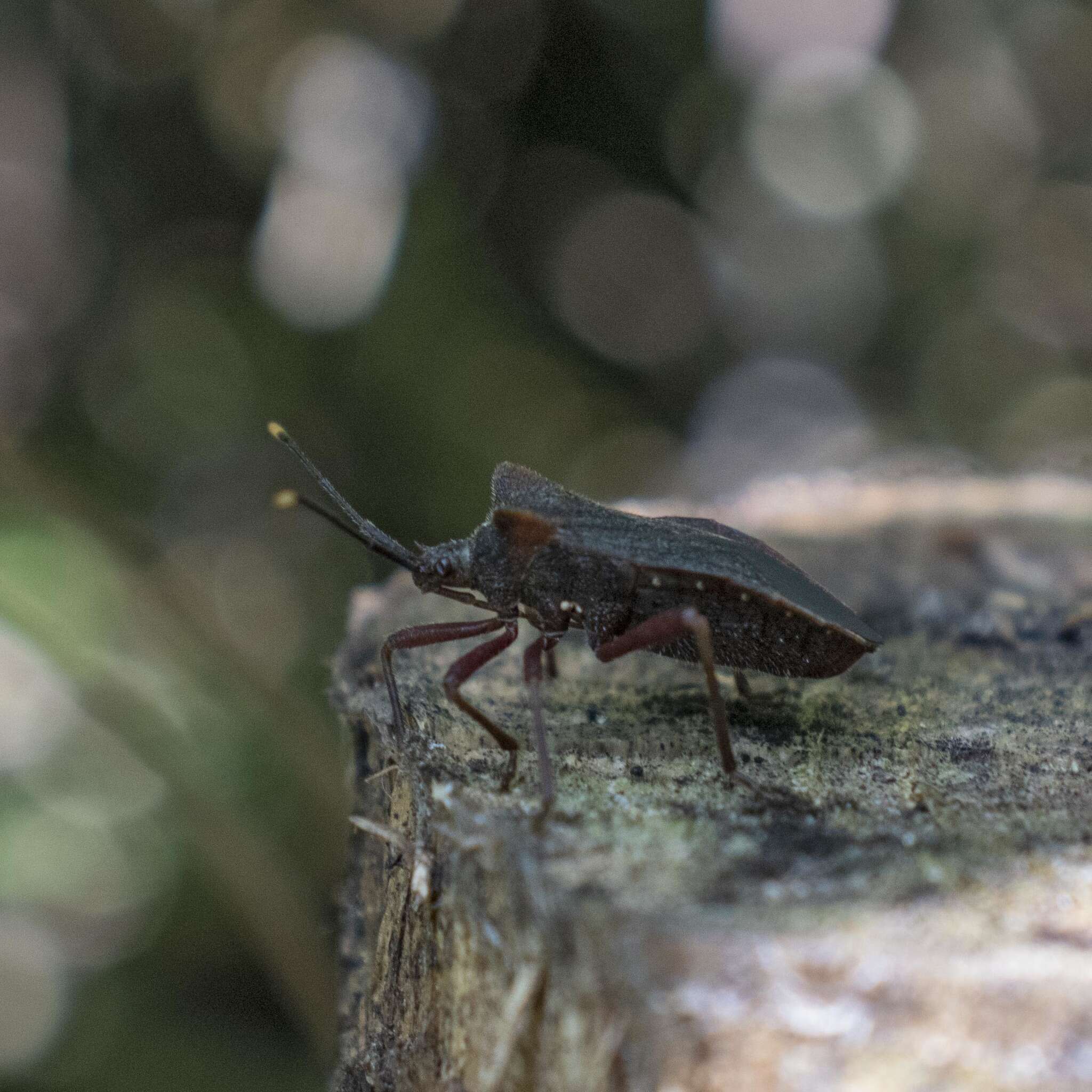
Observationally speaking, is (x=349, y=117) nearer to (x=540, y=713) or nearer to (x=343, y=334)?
(x=343, y=334)

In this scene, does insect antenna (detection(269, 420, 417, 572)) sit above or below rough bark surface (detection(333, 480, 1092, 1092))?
above

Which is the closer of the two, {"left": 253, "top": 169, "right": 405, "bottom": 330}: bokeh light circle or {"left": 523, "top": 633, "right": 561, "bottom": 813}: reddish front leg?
{"left": 523, "top": 633, "right": 561, "bottom": 813}: reddish front leg

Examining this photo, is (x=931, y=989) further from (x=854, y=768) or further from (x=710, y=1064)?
(x=854, y=768)

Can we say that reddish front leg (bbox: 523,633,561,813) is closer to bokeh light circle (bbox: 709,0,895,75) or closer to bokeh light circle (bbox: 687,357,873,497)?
bokeh light circle (bbox: 687,357,873,497)

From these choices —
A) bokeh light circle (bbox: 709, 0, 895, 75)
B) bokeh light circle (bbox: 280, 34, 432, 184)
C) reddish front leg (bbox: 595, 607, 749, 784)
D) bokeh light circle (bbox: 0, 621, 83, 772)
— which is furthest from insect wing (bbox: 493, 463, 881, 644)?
bokeh light circle (bbox: 709, 0, 895, 75)

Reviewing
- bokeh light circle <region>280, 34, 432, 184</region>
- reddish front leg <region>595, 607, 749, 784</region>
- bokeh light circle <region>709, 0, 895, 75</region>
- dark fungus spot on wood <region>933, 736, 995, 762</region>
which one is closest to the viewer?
reddish front leg <region>595, 607, 749, 784</region>

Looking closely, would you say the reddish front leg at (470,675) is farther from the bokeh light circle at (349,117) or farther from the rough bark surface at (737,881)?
the bokeh light circle at (349,117)

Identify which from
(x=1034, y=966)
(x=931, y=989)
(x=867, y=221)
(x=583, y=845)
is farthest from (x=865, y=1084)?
(x=867, y=221)

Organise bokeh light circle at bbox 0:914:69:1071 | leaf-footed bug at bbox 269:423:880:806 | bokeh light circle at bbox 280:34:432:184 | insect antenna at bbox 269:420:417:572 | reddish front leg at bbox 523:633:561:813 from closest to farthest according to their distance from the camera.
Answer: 1. reddish front leg at bbox 523:633:561:813
2. leaf-footed bug at bbox 269:423:880:806
3. insect antenna at bbox 269:420:417:572
4. bokeh light circle at bbox 0:914:69:1071
5. bokeh light circle at bbox 280:34:432:184
